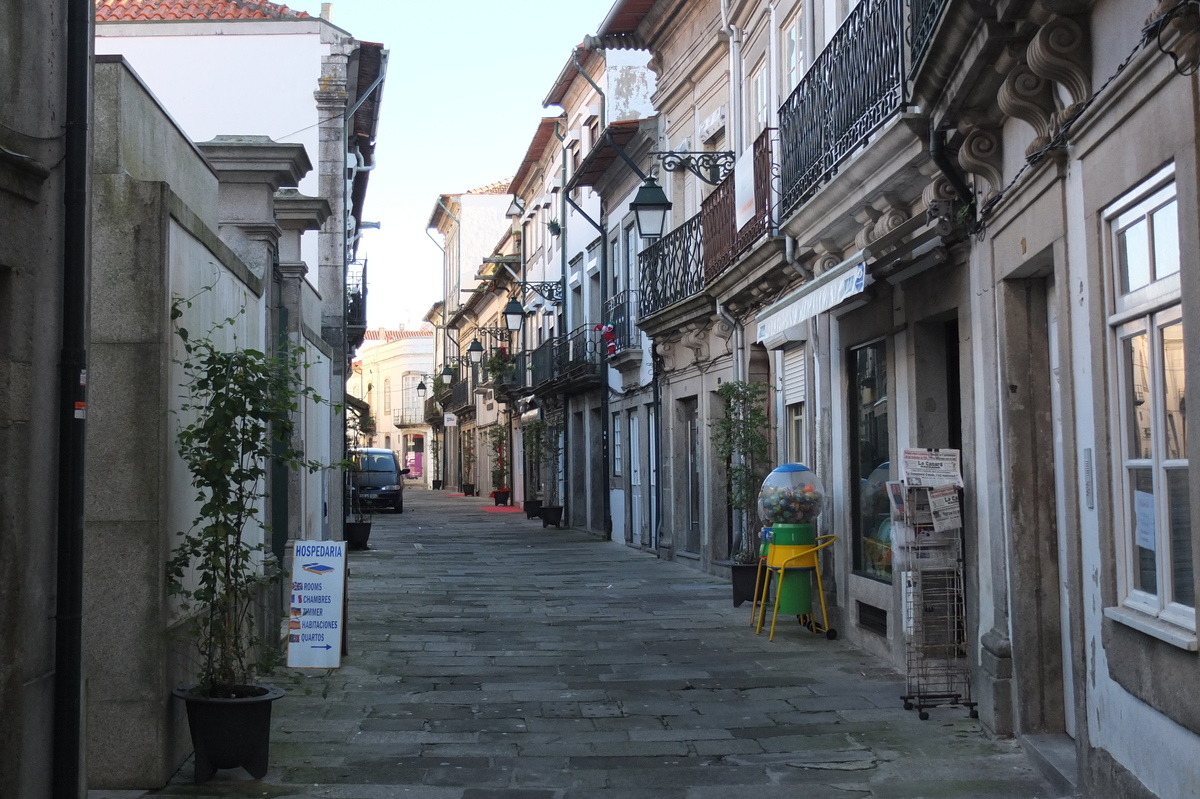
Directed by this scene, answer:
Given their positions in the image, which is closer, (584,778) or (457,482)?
(584,778)

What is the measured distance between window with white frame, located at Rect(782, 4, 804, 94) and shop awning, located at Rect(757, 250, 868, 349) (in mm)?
2958

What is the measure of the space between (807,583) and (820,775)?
454 centimetres

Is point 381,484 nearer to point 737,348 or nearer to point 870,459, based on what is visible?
point 737,348

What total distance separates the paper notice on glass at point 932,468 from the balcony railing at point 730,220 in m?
4.99

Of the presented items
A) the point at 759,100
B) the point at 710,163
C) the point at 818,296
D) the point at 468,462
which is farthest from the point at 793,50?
the point at 468,462

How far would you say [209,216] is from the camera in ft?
28.0

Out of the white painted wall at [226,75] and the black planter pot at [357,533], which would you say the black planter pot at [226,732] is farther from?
the white painted wall at [226,75]

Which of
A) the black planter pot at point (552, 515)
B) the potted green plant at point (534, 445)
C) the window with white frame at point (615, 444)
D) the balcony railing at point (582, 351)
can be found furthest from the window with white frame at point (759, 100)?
the potted green plant at point (534, 445)

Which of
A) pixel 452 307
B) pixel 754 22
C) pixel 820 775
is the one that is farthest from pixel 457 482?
pixel 820 775

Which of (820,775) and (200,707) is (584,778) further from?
(200,707)

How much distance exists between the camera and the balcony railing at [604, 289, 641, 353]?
22.3 meters

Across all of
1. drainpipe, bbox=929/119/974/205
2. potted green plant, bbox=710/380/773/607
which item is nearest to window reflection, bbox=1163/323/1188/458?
drainpipe, bbox=929/119/974/205

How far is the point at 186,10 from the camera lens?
72.4ft

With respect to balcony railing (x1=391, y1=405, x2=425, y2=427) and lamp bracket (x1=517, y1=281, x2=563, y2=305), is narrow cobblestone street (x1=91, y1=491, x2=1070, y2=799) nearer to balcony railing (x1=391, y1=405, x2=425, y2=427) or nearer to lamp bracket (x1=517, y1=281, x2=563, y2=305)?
lamp bracket (x1=517, y1=281, x2=563, y2=305)
